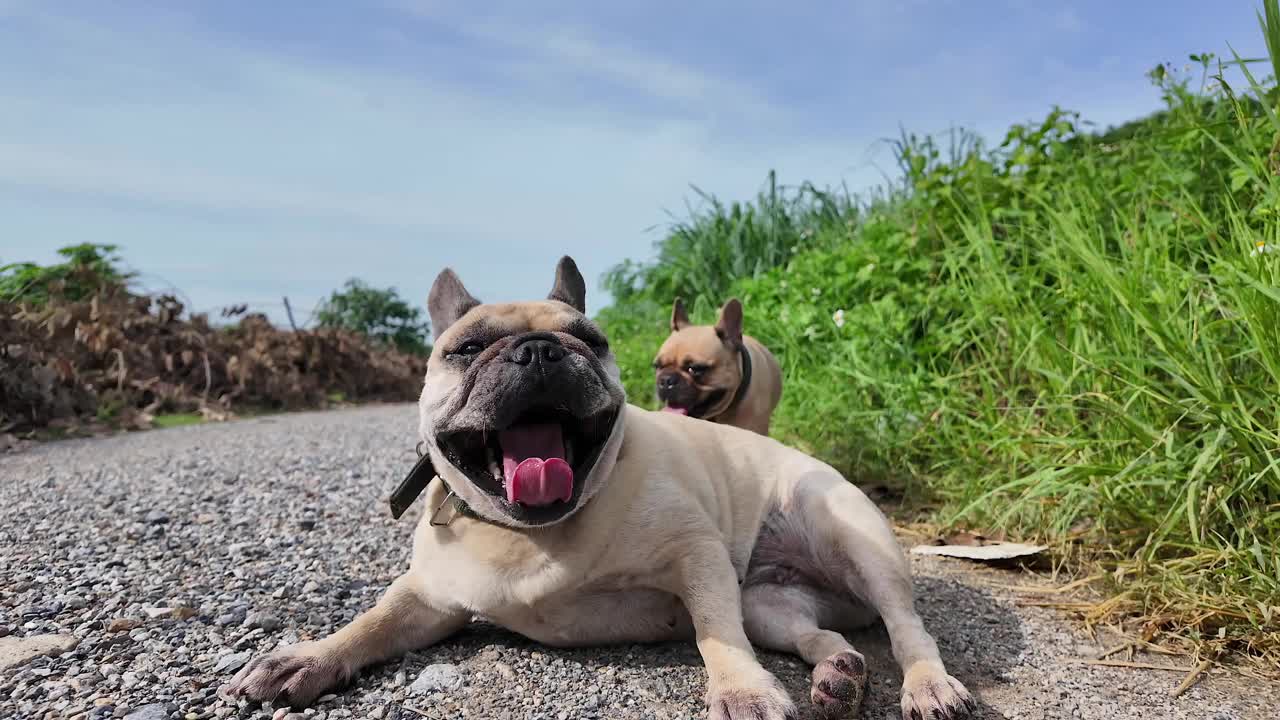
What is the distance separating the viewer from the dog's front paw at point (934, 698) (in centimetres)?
235

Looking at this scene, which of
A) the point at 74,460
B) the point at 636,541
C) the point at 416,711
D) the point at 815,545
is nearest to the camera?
the point at 416,711

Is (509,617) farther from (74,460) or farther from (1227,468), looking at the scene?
(74,460)

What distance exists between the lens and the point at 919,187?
20.3ft

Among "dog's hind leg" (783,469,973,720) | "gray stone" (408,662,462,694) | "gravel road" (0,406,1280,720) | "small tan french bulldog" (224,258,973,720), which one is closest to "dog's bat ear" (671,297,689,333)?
"gravel road" (0,406,1280,720)

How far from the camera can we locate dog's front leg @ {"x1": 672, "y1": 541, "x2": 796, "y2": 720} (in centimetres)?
225

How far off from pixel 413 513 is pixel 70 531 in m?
1.68

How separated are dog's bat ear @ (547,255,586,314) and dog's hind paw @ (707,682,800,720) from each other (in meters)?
1.37

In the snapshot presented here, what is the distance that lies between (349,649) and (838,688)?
1413 mm

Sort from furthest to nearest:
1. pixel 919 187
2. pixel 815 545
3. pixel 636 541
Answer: pixel 919 187, pixel 815 545, pixel 636 541

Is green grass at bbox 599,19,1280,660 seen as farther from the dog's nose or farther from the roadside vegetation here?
the roadside vegetation

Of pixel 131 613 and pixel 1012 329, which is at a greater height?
pixel 1012 329

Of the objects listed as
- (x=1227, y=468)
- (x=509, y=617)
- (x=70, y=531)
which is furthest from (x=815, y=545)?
(x=70, y=531)

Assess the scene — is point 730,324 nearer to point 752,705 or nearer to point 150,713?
point 752,705

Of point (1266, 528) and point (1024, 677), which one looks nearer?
point (1024, 677)
